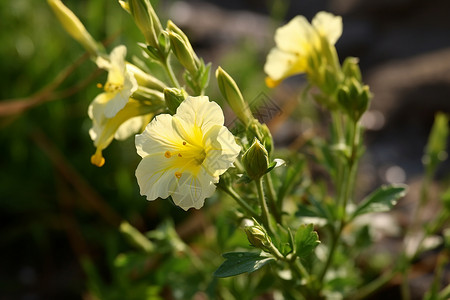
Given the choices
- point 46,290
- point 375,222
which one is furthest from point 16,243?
point 375,222

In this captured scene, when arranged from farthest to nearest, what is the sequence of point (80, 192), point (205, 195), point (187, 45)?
point (80, 192)
point (187, 45)
point (205, 195)

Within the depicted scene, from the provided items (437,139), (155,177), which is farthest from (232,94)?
(437,139)

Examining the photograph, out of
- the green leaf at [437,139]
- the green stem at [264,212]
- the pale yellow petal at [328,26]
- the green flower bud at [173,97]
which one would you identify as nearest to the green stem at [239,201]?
the green stem at [264,212]

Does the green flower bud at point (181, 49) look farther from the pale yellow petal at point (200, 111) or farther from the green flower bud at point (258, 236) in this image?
the green flower bud at point (258, 236)

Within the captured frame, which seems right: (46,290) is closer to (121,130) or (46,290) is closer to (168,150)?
(121,130)

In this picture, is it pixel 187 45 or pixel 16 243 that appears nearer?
pixel 187 45

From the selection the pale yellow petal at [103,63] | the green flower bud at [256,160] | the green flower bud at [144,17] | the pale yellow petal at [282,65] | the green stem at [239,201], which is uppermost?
the green flower bud at [144,17]

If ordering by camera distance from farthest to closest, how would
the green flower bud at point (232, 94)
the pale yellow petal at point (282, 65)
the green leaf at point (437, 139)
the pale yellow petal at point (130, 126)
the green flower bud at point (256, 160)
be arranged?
the green leaf at point (437, 139)
the pale yellow petal at point (282, 65)
the pale yellow petal at point (130, 126)
the green flower bud at point (232, 94)
the green flower bud at point (256, 160)

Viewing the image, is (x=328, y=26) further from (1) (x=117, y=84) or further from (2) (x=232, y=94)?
(1) (x=117, y=84)

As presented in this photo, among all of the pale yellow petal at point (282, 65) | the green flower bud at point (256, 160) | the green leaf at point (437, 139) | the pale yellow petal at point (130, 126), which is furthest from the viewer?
the green leaf at point (437, 139)
